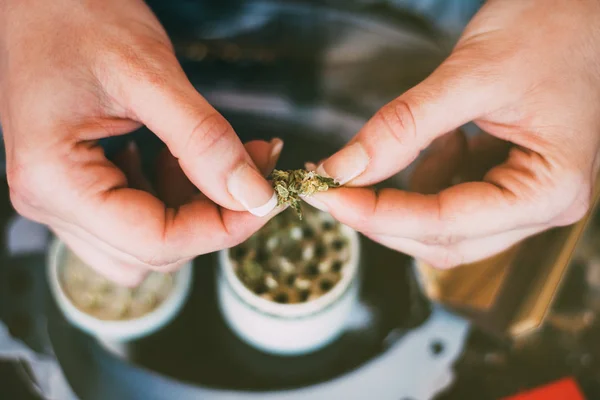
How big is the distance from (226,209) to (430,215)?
0.26 meters

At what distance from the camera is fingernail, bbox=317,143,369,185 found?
643 mm

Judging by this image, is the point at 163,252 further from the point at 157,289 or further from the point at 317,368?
the point at 317,368

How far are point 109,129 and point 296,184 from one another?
25cm

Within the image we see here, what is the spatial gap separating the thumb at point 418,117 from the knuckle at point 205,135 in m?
0.15

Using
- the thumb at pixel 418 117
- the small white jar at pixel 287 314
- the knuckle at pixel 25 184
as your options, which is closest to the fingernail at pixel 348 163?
the thumb at pixel 418 117

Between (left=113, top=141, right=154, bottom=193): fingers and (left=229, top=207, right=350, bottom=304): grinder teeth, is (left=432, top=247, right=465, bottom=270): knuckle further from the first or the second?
Result: (left=113, top=141, right=154, bottom=193): fingers

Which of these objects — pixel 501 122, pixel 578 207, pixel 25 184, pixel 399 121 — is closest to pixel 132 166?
pixel 25 184

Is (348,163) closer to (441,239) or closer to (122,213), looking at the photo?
(441,239)

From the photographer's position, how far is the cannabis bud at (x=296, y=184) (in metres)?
0.67

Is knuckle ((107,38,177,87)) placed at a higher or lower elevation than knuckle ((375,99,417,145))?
lower

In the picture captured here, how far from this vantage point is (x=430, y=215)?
662 mm

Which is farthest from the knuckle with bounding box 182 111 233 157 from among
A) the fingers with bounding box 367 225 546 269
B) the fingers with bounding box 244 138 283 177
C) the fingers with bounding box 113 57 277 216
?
the fingers with bounding box 367 225 546 269

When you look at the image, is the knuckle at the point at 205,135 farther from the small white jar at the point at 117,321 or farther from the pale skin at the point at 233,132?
the small white jar at the point at 117,321

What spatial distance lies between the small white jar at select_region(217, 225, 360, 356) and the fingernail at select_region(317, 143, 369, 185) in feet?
0.71
